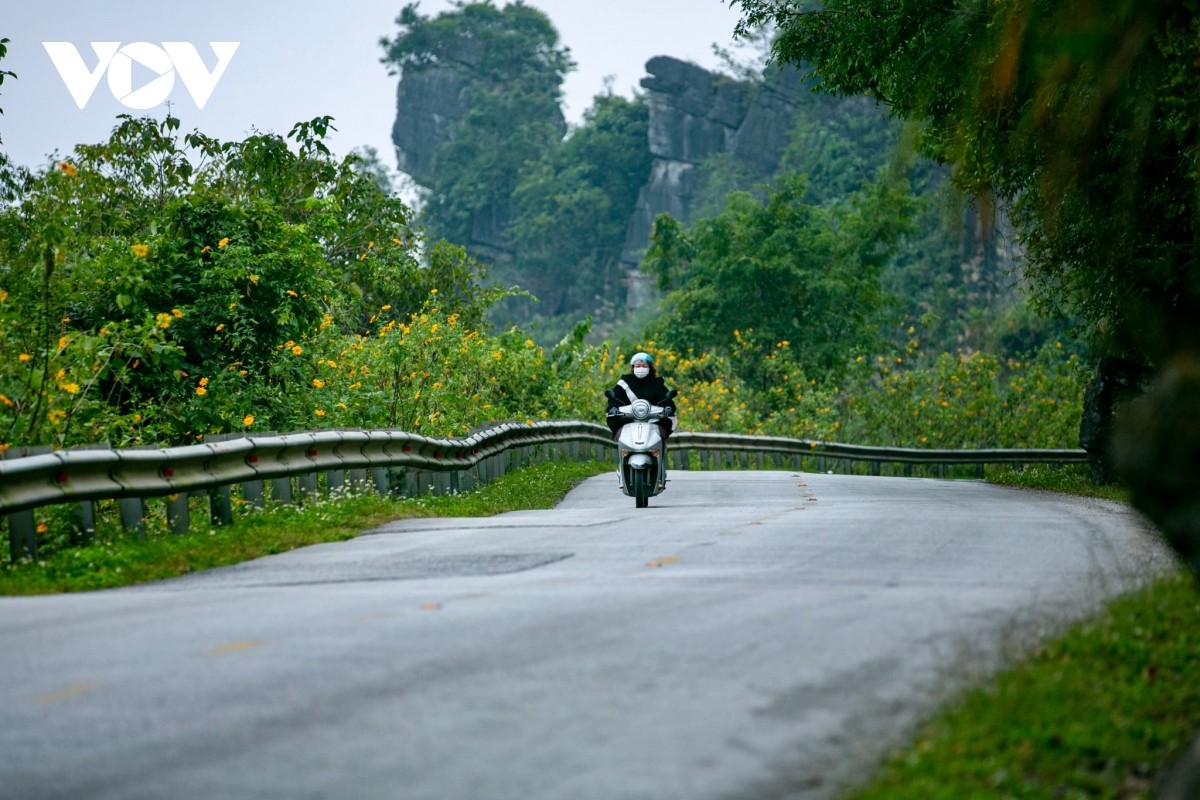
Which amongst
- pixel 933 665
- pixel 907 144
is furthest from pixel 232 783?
pixel 907 144

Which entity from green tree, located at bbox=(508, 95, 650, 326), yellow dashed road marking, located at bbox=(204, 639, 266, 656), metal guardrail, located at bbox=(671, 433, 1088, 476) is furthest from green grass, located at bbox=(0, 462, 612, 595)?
green tree, located at bbox=(508, 95, 650, 326)

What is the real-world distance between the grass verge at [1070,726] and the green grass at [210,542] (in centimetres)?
696

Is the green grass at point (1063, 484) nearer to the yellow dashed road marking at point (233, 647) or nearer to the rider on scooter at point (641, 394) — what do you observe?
the rider on scooter at point (641, 394)

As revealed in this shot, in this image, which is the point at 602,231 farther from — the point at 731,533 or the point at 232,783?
the point at 232,783

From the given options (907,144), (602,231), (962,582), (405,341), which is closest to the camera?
(962,582)

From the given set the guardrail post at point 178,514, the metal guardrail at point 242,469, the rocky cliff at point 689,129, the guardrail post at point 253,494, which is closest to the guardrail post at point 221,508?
the metal guardrail at point 242,469

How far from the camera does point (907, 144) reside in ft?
61.5

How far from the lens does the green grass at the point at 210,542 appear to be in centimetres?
1228

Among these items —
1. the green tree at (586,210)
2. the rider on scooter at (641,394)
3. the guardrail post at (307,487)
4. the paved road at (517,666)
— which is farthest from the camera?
the green tree at (586,210)

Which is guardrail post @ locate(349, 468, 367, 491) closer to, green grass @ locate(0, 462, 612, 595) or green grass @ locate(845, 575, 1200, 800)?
green grass @ locate(0, 462, 612, 595)

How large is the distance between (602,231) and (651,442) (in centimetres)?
10121

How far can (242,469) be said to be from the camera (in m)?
15.8

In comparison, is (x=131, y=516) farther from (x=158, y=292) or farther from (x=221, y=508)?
(x=158, y=292)

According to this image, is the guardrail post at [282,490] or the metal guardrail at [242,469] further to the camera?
the guardrail post at [282,490]
